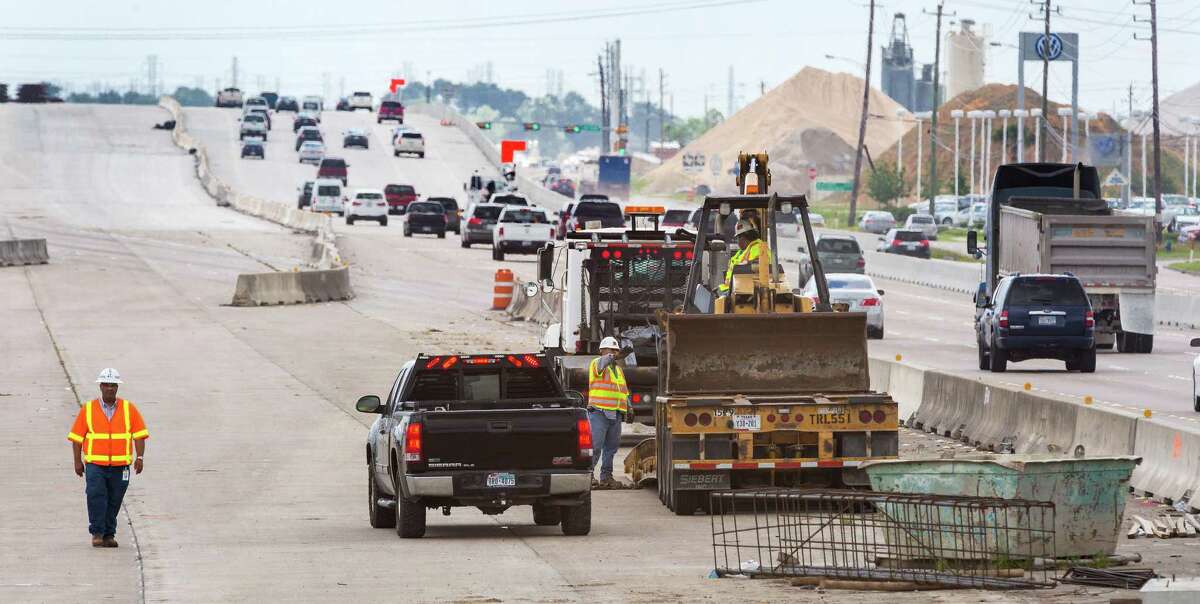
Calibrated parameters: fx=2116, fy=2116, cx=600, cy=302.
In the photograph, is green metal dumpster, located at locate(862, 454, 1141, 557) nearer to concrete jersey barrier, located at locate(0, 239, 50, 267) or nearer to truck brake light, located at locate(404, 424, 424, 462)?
truck brake light, located at locate(404, 424, 424, 462)

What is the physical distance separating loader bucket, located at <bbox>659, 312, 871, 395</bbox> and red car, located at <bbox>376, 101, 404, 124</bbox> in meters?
128

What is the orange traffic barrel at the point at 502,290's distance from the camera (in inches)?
1971

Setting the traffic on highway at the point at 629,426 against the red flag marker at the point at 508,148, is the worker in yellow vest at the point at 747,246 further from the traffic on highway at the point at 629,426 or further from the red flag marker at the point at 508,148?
the red flag marker at the point at 508,148

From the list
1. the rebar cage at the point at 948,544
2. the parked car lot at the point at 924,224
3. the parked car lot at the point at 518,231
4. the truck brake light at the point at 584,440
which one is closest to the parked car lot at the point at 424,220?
the parked car lot at the point at 518,231

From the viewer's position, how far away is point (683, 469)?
60.0 ft

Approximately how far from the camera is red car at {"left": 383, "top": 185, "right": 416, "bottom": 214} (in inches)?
3612

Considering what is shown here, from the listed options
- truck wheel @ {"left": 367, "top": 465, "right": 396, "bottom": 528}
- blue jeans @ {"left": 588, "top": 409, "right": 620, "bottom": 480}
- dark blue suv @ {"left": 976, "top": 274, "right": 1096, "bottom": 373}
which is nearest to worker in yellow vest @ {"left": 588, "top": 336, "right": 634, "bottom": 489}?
blue jeans @ {"left": 588, "top": 409, "right": 620, "bottom": 480}

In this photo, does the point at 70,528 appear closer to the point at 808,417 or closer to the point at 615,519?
the point at 615,519

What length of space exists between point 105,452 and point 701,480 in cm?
511

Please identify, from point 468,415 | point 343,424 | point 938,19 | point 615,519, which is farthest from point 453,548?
point 938,19

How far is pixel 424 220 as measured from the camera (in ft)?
251

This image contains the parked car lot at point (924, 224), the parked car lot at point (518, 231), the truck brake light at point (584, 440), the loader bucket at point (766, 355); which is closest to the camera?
the truck brake light at point (584, 440)

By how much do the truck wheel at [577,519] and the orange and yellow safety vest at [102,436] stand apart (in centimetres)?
334

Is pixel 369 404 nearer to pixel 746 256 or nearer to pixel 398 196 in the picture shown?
pixel 746 256
